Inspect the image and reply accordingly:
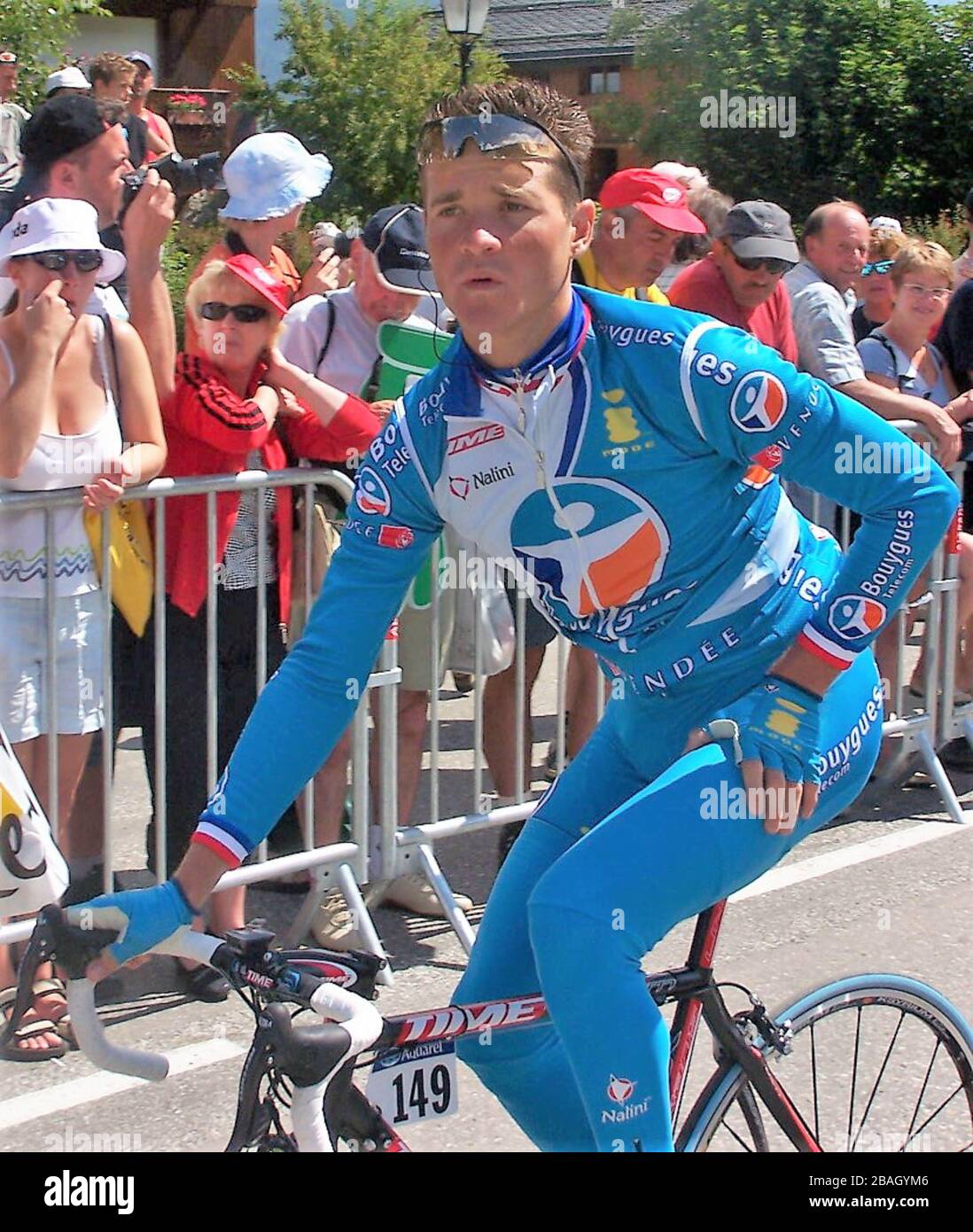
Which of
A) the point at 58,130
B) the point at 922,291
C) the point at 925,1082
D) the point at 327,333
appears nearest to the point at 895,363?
the point at 922,291

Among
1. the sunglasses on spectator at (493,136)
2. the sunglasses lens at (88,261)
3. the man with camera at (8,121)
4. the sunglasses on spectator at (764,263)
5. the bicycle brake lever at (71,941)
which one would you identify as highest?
the man with camera at (8,121)

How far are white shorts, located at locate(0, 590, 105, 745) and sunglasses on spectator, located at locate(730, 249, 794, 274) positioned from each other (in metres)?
2.94

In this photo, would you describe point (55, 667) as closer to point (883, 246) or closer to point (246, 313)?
point (246, 313)

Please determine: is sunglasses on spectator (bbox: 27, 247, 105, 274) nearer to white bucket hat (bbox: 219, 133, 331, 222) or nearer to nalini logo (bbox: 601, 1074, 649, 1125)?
white bucket hat (bbox: 219, 133, 331, 222)

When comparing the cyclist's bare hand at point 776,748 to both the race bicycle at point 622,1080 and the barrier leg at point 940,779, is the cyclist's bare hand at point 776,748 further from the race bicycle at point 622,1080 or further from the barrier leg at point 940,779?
the barrier leg at point 940,779

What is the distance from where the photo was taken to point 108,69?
8.11m

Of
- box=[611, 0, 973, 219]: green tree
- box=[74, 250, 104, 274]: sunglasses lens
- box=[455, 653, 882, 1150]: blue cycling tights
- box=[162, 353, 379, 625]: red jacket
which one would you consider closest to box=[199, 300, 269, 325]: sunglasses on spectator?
box=[162, 353, 379, 625]: red jacket

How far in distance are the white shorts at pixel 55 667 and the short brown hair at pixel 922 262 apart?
4.10 metres

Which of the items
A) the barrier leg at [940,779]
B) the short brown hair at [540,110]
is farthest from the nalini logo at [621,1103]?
the barrier leg at [940,779]

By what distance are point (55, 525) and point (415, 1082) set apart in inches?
97.7

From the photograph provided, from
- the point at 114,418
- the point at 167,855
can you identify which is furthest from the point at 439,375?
the point at 167,855

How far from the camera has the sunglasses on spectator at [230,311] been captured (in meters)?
4.95
